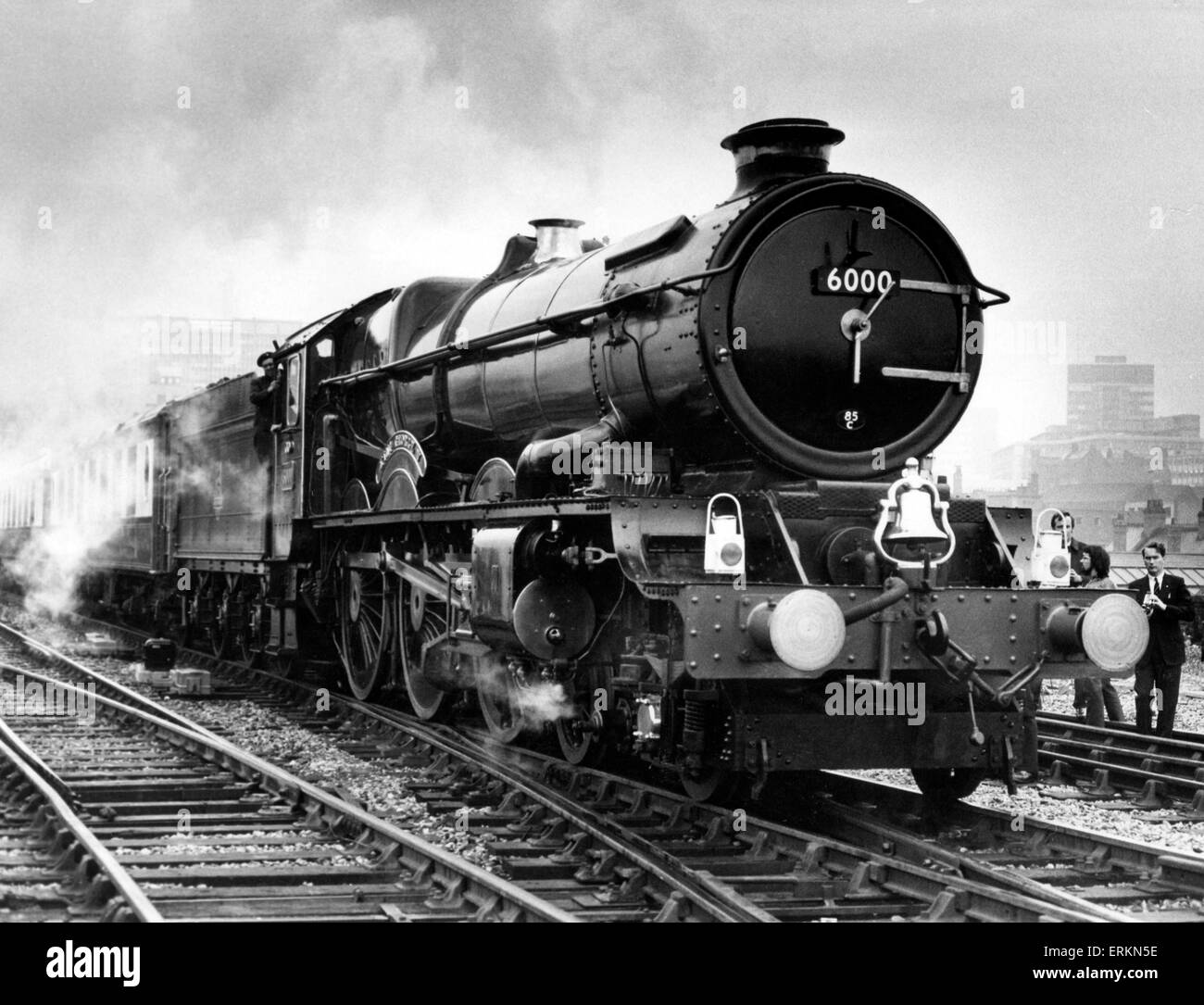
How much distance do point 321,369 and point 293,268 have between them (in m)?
2.92

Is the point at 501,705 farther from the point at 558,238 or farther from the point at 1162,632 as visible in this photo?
the point at 1162,632

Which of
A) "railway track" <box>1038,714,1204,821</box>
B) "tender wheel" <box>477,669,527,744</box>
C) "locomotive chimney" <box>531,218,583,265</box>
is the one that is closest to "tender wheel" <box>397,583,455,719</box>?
"tender wheel" <box>477,669,527,744</box>

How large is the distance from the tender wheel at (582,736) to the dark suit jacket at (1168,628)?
4.13 m

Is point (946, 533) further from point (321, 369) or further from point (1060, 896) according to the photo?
point (321, 369)

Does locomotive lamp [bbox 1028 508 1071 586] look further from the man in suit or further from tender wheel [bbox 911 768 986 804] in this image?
the man in suit

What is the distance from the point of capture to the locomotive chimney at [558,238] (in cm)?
935

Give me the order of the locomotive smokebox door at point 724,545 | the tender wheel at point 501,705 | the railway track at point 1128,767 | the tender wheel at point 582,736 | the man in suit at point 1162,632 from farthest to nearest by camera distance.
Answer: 1. the man in suit at point 1162,632
2. the tender wheel at point 501,705
3. the railway track at point 1128,767
4. the tender wheel at point 582,736
5. the locomotive smokebox door at point 724,545

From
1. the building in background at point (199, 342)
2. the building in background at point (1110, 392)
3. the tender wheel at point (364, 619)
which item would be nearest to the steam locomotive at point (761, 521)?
the tender wheel at point (364, 619)

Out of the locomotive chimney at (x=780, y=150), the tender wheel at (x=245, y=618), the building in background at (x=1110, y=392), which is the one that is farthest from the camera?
the tender wheel at (x=245, y=618)

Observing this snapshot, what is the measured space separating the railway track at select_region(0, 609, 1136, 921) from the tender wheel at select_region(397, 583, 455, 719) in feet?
4.79

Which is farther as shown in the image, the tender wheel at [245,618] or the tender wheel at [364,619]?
the tender wheel at [245,618]

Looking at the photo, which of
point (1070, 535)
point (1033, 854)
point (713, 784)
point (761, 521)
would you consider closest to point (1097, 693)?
point (1070, 535)

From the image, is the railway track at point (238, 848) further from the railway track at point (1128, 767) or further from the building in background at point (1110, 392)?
the building in background at point (1110, 392)

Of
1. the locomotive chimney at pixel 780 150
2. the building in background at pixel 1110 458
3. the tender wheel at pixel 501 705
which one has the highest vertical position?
the locomotive chimney at pixel 780 150
